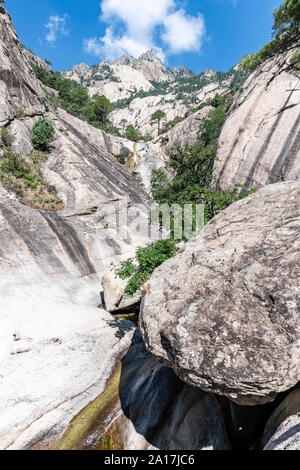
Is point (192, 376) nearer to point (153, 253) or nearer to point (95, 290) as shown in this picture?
point (153, 253)

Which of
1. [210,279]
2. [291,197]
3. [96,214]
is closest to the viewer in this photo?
[210,279]

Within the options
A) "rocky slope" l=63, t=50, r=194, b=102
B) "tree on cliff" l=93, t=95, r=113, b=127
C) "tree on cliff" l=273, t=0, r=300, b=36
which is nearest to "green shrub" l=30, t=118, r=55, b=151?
"tree on cliff" l=273, t=0, r=300, b=36

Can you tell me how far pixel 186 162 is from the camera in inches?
567

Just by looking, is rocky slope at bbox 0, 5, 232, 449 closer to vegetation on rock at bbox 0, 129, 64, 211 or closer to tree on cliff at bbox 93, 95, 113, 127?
vegetation on rock at bbox 0, 129, 64, 211

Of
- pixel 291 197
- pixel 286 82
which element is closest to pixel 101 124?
pixel 286 82

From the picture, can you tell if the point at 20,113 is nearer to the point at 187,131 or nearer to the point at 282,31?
the point at 282,31

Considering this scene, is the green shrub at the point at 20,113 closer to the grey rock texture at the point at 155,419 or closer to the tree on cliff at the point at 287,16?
the tree on cliff at the point at 287,16

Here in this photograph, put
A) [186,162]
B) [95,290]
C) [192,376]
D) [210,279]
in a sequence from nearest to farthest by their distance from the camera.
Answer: [192,376] → [210,279] → [186,162] → [95,290]

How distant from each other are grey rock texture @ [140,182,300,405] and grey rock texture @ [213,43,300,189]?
1300 cm

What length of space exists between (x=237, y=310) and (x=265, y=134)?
21.1m

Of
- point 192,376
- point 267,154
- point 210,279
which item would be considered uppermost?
point 267,154

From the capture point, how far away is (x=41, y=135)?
2630 centimetres

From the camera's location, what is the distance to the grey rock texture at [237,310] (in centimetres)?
418
